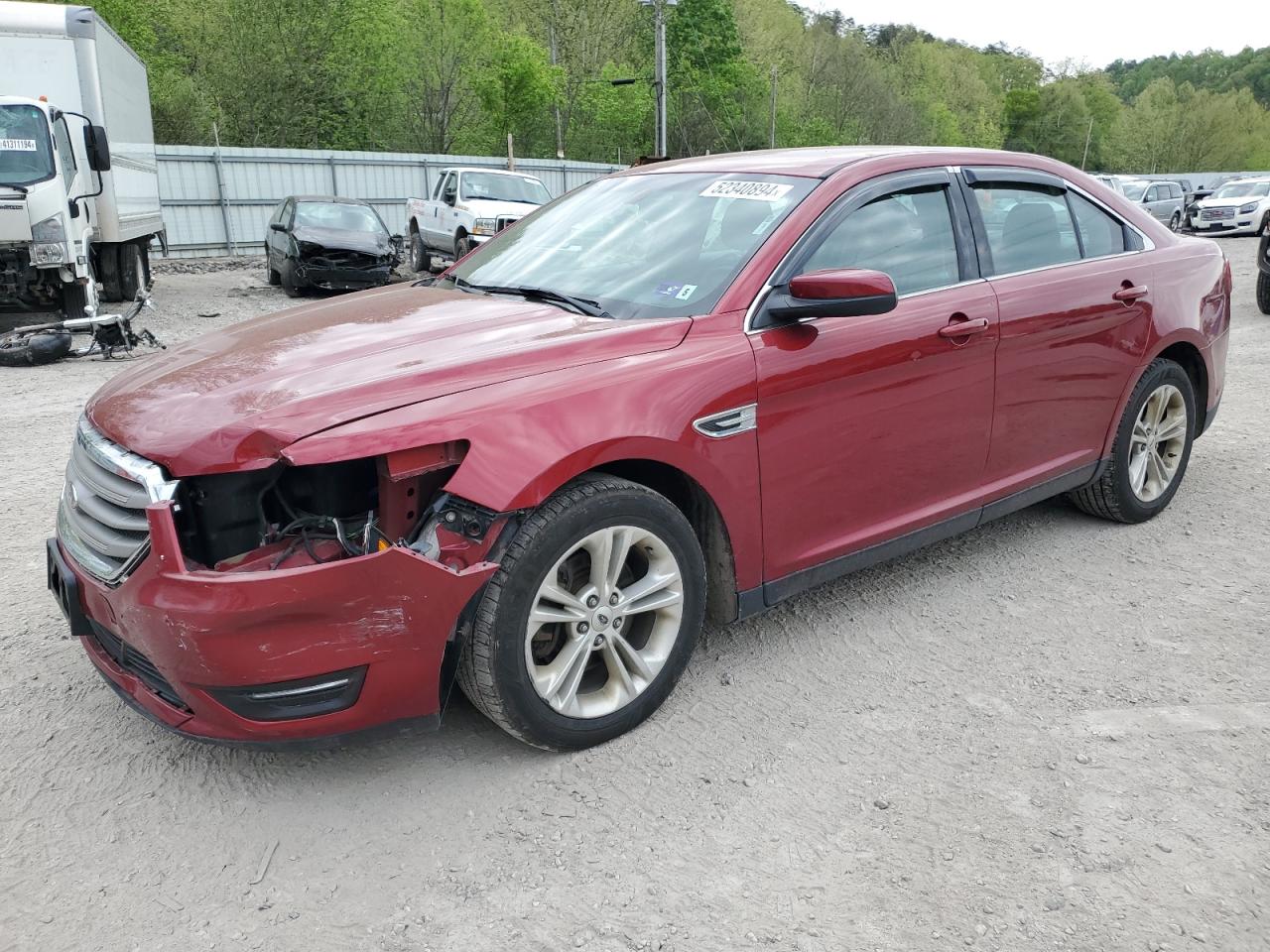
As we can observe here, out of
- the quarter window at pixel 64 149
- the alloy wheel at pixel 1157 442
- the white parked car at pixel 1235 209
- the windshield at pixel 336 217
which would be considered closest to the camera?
the alloy wheel at pixel 1157 442

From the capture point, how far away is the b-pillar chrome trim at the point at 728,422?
9.66ft

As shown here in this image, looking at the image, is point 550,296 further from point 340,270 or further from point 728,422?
point 340,270

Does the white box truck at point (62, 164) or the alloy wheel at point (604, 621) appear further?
the white box truck at point (62, 164)

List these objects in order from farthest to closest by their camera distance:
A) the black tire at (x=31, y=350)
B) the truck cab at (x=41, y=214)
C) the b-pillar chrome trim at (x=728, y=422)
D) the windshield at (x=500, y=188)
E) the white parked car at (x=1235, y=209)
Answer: the white parked car at (x=1235, y=209) < the windshield at (x=500, y=188) < the truck cab at (x=41, y=214) < the black tire at (x=31, y=350) < the b-pillar chrome trim at (x=728, y=422)

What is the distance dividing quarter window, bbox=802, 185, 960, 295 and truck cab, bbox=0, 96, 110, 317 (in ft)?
32.4

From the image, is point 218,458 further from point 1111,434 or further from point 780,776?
point 1111,434

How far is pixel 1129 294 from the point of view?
4.29 m

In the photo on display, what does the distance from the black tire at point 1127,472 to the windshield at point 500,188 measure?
13651mm

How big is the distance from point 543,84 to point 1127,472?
3897 centimetres

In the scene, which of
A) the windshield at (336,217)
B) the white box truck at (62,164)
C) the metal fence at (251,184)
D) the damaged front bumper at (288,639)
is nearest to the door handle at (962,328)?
the damaged front bumper at (288,639)

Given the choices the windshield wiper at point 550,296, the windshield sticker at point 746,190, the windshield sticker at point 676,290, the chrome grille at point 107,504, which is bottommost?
the chrome grille at point 107,504

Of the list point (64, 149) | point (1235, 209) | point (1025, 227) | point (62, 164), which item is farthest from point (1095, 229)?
point (1235, 209)

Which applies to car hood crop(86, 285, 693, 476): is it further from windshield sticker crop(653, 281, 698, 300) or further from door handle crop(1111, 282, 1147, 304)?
door handle crop(1111, 282, 1147, 304)

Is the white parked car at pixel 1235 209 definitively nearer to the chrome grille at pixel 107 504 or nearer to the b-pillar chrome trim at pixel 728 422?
the b-pillar chrome trim at pixel 728 422
